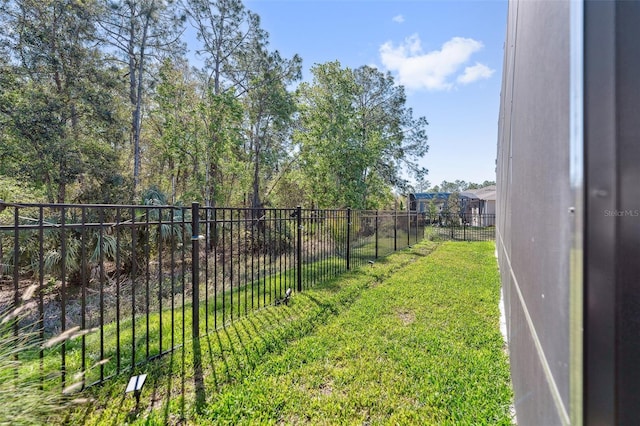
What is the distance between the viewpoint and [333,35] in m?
9.45

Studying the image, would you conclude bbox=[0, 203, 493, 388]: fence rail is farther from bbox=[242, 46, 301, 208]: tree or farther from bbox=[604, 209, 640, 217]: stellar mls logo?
bbox=[242, 46, 301, 208]: tree

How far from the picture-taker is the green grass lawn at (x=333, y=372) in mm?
2096

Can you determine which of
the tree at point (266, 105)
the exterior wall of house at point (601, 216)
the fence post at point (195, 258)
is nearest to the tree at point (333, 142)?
the tree at point (266, 105)

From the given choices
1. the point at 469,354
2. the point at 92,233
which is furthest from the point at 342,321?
the point at 92,233

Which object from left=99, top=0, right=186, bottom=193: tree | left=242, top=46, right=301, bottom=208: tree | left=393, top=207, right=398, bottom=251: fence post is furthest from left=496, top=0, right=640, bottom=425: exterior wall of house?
left=242, top=46, right=301, bottom=208: tree

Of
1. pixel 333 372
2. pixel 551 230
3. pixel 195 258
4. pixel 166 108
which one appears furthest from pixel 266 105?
pixel 551 230

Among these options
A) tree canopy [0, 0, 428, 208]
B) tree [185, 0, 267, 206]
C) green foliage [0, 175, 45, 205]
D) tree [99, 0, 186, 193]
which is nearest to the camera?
green foliage [0, 175, 45, 205]

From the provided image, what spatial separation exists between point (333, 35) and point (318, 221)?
271 inches

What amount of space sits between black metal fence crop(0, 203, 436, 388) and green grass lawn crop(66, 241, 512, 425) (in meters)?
0.36

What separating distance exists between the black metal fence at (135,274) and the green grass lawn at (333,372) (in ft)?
1.19

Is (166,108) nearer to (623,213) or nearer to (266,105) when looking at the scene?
(266,105)

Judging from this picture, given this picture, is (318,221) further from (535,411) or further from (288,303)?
(535,411)

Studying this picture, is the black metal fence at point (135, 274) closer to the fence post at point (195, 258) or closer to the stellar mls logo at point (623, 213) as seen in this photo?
the fence post at point (195, 258)

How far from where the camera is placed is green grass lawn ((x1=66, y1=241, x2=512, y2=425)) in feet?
6.88
